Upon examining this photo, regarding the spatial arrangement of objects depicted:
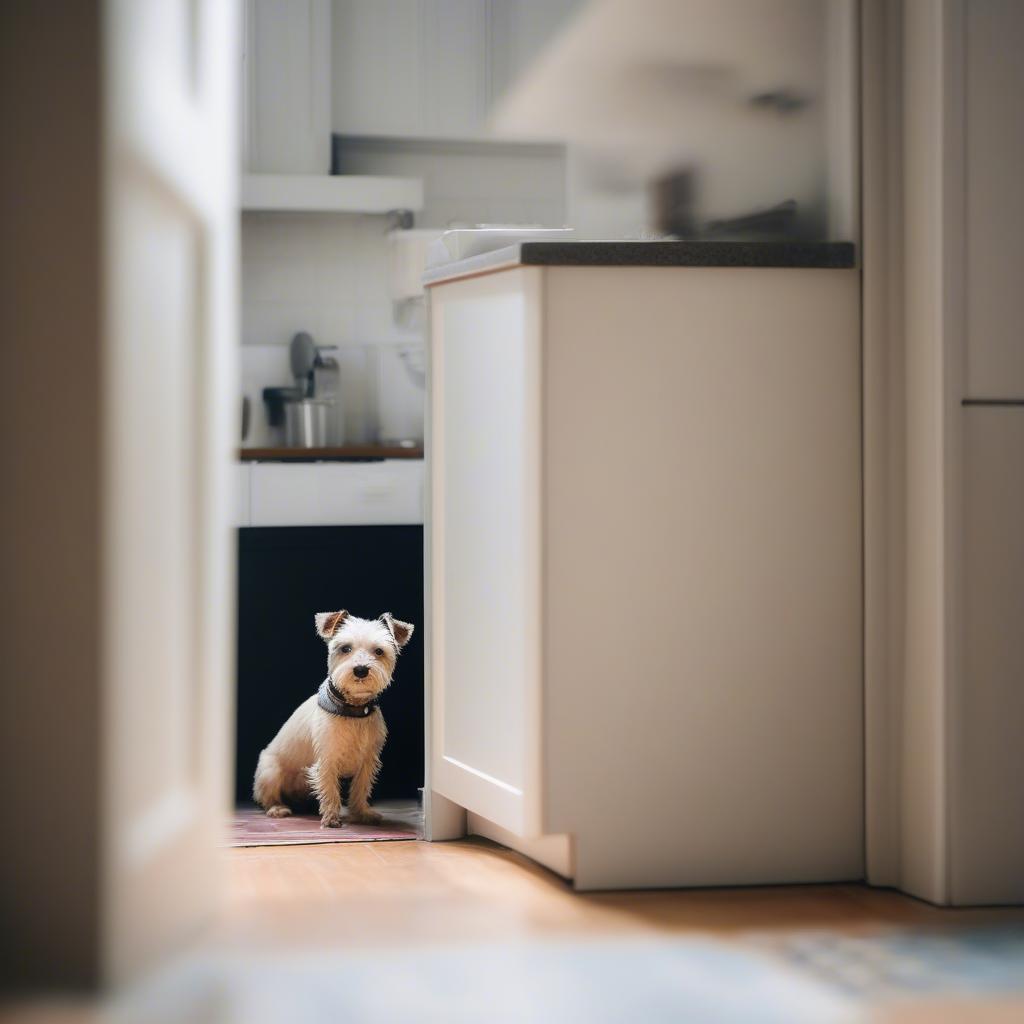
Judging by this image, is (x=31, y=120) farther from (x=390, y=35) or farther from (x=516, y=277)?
(x=390, y=35)

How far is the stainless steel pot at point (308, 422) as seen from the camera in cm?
443

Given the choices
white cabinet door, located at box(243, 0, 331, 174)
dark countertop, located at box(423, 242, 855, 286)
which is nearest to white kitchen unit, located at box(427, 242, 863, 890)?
dark countertop, located at box(423, 242, 855, 286)

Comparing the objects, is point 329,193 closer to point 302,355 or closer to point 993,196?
point 302,355

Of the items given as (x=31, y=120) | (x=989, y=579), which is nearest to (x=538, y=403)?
(x=989, y=579)

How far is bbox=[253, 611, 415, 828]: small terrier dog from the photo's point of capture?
9.83 feet

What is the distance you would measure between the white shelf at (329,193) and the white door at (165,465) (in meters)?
2.67

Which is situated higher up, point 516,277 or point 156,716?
point 516,277

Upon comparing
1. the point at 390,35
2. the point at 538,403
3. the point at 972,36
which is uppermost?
the point at 390,35

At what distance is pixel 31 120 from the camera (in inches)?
62.4

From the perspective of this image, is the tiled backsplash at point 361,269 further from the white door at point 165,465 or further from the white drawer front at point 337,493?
the white door at point 165,465

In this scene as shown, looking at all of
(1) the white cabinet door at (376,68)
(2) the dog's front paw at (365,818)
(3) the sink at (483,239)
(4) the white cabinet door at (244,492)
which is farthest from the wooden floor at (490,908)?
(1) the white cabinet door at (376,68)

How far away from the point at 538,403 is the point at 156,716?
2.76 ft

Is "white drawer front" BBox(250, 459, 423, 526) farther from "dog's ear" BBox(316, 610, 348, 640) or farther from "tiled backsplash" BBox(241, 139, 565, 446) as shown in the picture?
"dog's ear" BBox(316, 610, 348, 640)

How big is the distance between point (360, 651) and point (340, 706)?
12cm
